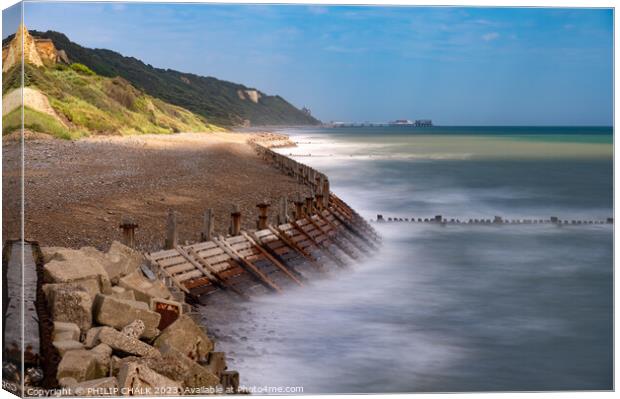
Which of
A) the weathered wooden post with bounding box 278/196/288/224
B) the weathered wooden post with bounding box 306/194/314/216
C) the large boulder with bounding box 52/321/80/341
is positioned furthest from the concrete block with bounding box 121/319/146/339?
the weathered wooden post with bounding box 306/194/314/216

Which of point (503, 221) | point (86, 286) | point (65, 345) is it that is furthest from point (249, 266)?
point (65, 345)

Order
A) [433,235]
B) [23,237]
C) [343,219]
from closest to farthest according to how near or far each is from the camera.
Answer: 1. [23,237]
2. [433,235]
3. [343,219]

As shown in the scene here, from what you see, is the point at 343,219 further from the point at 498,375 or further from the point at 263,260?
the point at 498,375

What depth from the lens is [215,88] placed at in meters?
10.0

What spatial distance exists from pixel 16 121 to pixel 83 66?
1589 mm

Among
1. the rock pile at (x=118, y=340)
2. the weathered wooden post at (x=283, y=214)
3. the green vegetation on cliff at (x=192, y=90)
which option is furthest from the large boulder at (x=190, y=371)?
the weathered wooden post at (x=283, y=214)

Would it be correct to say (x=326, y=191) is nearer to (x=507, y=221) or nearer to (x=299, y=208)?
(x=299, y=208)

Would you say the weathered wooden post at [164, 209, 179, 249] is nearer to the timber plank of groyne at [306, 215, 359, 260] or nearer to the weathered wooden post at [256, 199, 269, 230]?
the weathered wooden post at [256, 199, 269, 230]

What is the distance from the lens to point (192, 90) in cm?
1001

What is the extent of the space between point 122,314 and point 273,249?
4241 millimetres

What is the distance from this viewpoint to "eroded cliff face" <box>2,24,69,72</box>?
8.60 meters

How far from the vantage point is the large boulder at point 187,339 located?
8.41 metres

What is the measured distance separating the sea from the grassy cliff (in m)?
1.64

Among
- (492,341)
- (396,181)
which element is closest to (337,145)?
(396,181)
